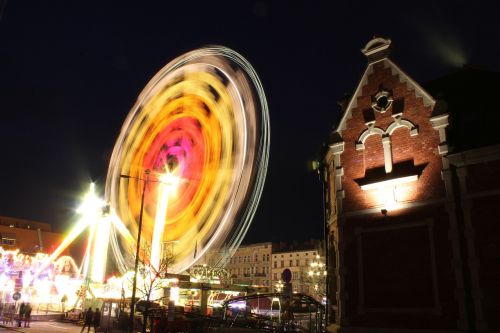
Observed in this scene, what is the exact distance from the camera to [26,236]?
9050 cm

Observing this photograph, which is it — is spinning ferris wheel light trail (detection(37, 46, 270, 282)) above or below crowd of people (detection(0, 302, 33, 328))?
above

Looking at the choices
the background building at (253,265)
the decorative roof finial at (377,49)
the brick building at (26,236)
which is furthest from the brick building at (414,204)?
the background building at (253,265)

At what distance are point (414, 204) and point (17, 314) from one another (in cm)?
3884

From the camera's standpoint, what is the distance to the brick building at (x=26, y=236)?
285 ft

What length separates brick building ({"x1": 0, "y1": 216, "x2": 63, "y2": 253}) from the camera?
86750 millimetres

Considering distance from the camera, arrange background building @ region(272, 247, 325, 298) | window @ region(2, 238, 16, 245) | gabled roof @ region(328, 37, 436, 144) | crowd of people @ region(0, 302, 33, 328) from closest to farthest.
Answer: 1. gabled roof @ region(328, 37, 436, 144)
2. crowd of people @ region(0, 302, 33, 328)
3. window @ region(2, 238, 16, 245)
4. background building @ region(272, 247, 325, 298)

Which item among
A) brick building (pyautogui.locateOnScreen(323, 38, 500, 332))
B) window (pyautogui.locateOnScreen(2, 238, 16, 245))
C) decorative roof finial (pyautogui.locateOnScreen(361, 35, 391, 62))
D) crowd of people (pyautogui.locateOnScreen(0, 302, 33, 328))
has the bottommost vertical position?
crowd of people (pyautogui.locateOnScreen(0, 302, 33, 328))

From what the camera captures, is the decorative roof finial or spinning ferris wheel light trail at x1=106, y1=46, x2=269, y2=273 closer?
the decorative roof finial

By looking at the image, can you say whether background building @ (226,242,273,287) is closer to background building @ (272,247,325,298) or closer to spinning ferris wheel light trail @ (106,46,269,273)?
background building @ (272,247,325,298)

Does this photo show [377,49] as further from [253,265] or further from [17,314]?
[253,265]

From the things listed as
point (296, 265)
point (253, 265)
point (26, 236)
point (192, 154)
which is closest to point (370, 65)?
point (192, 154)

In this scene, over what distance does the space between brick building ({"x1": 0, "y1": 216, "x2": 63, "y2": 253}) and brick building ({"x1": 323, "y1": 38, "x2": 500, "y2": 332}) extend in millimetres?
77652

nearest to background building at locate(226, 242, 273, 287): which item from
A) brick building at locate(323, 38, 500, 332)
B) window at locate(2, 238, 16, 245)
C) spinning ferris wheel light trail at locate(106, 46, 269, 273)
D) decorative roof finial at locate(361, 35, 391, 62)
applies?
window at locate(2, 238, 16, 245)

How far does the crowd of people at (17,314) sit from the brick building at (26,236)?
1656 inches
